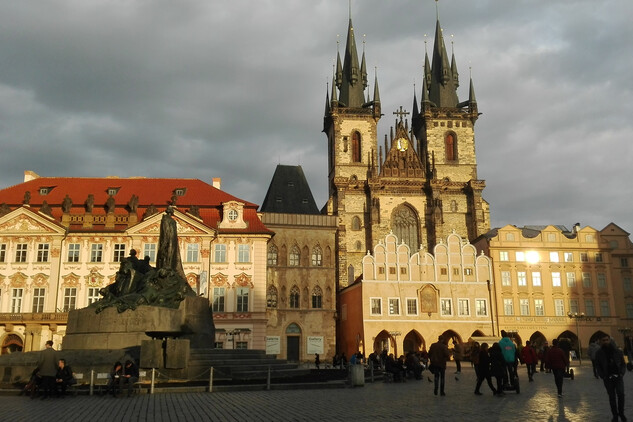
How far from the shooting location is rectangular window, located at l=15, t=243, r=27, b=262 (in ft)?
132

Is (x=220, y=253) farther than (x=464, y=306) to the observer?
No

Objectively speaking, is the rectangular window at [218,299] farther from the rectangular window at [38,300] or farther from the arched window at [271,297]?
the rectangular window at [38,300]

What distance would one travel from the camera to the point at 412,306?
47.9 metres

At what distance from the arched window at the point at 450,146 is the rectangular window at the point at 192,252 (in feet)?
114

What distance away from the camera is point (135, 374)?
14.9 m

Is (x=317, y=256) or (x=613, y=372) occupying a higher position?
(x=317, y=256)

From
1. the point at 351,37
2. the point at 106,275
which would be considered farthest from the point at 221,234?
the point at 351,37

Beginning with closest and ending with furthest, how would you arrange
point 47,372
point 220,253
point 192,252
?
point 47,372 < point 192,252 < point 220,253

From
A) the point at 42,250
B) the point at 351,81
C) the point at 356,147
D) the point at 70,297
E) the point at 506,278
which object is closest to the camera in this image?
the point at 70,297

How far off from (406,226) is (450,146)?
1121 cm

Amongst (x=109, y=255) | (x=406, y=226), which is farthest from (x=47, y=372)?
(x=406, y=226)

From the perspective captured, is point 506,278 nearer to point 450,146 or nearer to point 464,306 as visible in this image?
point 464,306

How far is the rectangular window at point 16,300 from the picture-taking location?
39.2 m

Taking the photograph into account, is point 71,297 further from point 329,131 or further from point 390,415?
point 329,131
